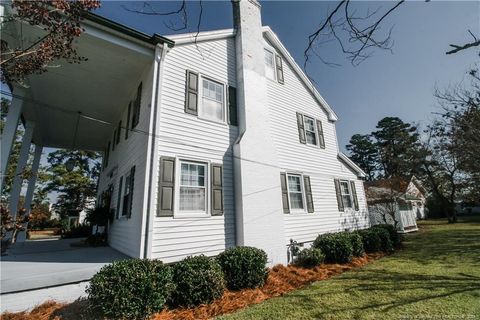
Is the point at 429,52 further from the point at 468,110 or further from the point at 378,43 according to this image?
the point at 468,110

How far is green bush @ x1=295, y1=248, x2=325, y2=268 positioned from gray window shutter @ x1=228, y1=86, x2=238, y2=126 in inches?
205

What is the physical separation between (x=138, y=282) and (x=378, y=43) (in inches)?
223

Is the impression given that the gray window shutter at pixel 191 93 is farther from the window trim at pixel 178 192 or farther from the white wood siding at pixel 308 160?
the white wood siding at pixel 308 160

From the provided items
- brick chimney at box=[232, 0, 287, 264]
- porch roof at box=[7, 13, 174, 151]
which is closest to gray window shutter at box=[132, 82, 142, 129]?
porch roof at box=[7, 13, 174, 151]

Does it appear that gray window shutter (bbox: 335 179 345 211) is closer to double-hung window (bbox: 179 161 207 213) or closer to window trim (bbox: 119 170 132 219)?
double-hung window (bbox: 179 161 207 213)

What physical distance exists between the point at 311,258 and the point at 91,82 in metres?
10.2

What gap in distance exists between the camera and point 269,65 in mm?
11203

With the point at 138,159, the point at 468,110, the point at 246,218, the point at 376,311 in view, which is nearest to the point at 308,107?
the point at 468,110

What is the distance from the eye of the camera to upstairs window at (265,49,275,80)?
11.0 m

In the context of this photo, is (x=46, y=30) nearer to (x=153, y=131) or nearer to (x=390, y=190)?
(x=153, y=131)

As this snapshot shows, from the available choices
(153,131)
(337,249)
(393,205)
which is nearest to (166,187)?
(153,131)

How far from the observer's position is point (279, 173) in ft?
30.1

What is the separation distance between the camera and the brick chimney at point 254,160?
788 cm

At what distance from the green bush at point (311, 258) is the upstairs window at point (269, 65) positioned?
24.1 feet
